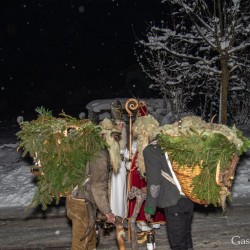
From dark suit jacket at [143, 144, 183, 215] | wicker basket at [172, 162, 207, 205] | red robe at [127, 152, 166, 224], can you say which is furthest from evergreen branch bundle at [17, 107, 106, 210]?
red robe at [127, 152, 166, 224]

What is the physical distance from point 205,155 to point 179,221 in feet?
3.40

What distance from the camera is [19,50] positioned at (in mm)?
44625

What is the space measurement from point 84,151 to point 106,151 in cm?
33

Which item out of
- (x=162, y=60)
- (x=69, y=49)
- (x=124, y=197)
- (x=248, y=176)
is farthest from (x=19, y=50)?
(x=124, y=197)

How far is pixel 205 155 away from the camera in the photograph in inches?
171

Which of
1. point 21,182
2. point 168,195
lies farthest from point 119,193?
point 21,182

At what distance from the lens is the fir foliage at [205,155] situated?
4.34 metres

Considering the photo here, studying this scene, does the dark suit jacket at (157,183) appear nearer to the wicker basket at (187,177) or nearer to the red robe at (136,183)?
the wicker basket at (187,177)

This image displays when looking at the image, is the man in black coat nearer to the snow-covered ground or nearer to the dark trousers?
the dark trousers

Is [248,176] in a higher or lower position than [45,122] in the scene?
lower

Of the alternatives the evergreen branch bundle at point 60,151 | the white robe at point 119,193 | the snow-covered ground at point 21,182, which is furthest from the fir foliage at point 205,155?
the snow-covered ground at point 21,182

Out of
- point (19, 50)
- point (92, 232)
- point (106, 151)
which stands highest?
point (19, 50)

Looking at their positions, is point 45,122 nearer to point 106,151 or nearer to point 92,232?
point 106,151

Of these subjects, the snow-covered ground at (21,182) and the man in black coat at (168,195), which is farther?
the snow-covered ground at (21,182)
